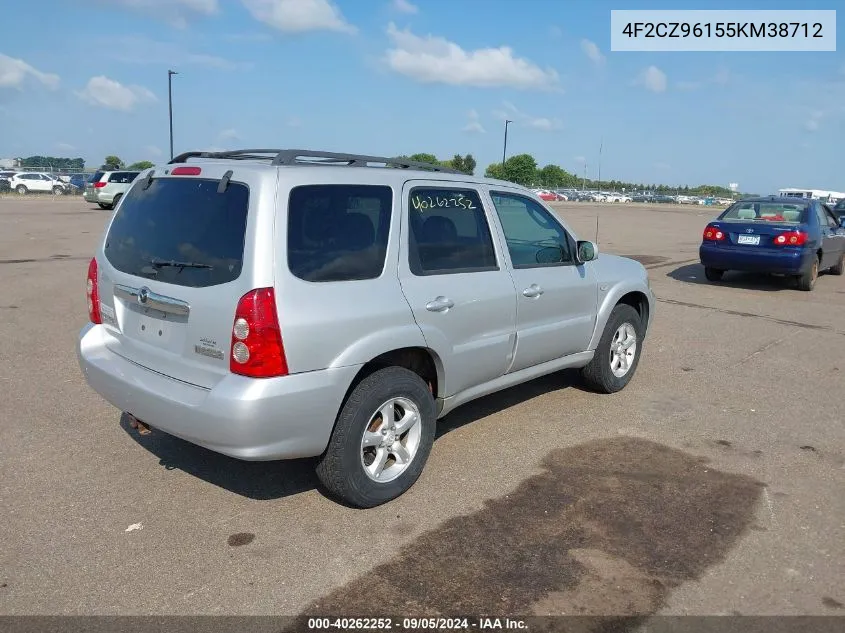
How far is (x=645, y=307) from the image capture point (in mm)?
6289

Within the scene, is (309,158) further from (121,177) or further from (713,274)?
(121,177)

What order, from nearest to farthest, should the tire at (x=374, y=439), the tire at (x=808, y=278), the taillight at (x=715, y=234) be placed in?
the tire at (x=374, y=439), the tire at (x=808, y=278), the taillight at (x=715, y=234)

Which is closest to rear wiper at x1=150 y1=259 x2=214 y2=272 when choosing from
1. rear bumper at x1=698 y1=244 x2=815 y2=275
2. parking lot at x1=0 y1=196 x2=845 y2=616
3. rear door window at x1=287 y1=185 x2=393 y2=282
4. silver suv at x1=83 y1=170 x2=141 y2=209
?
rear door window at x1=287 y1=185 x2=393 y2=282

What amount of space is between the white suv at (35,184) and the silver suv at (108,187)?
47.6 feet

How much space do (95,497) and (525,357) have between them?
277cm

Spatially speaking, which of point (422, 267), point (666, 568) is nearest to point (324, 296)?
point (422, 267)

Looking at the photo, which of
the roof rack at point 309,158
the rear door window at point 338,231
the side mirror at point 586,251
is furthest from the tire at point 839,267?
the rear door window at point 338,231

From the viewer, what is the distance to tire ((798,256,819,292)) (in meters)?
11.7

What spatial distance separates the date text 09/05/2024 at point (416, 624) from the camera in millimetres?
2912

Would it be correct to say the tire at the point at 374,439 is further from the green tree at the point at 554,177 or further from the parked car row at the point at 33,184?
the green tree at the point at 554,177

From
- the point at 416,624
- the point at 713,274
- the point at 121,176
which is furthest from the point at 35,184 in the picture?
the point at 416,624

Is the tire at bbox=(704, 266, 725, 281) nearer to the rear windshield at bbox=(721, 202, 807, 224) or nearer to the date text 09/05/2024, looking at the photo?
the rear windshield at bbox=(721, 202, 807, 224)

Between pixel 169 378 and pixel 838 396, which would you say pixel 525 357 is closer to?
pixel 169 378

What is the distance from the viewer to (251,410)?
3312mm
